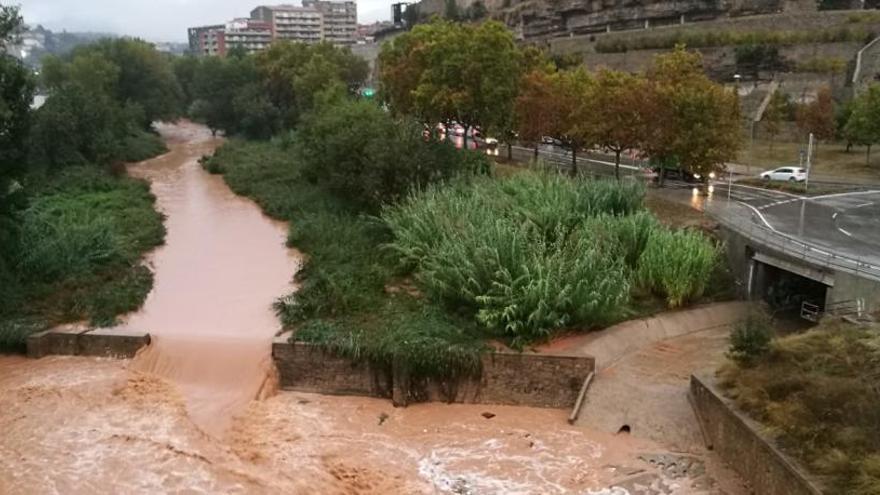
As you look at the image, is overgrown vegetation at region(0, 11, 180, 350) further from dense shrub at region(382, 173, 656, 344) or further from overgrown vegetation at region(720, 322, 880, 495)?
overgrown vegetation at region(720, 322, 880, 495)

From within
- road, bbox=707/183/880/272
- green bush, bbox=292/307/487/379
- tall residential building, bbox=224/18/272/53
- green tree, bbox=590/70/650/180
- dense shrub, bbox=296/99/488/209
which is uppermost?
tall residential building, bbox=224/18/272/53

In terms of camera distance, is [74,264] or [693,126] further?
[693,126]

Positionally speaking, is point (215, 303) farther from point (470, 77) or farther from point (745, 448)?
point (470, 77)

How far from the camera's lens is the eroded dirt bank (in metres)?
16.1

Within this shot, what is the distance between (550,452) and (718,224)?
14.2m

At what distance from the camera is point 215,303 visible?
25500 millimetres

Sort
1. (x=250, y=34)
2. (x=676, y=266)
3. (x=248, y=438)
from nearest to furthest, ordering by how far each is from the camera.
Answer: (x=248, y=438) < (x=676, y=266) < (x=250, y=34)

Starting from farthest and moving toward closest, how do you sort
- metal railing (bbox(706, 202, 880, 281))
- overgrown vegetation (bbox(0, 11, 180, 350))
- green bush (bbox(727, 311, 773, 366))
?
overgrown vegetation (bbox(0, 11, 180, 350)) → metal railing (bbox(706, 202, 880, 281)) → green bush (bbox(727, 311, 773, 366))

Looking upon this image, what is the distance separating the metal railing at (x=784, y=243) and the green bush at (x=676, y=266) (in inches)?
71.0

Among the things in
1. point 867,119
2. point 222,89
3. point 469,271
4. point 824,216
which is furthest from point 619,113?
→ point 222,89

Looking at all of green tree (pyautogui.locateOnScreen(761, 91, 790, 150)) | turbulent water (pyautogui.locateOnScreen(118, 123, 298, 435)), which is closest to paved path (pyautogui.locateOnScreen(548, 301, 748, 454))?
turbulent water (pyautogui.locateOnScreen(118, 123, 298, 435))

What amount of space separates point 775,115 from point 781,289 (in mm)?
26271

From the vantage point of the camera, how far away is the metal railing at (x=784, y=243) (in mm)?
20875

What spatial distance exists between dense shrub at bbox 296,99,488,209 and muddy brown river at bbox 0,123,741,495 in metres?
10.5
